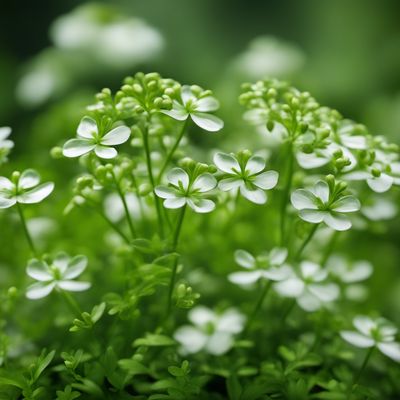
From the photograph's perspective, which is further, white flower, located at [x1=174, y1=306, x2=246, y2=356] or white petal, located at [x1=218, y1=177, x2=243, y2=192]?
white flower, located at [x1=174, y1=306, x2=246, y2=356]

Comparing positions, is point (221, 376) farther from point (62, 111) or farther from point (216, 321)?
point (62, 111)

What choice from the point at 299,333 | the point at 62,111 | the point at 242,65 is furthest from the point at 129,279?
the point at 242,65

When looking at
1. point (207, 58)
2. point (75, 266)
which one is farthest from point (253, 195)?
point (207, 58)

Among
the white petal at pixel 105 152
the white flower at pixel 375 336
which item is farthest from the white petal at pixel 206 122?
the white flower at pixel 375 336

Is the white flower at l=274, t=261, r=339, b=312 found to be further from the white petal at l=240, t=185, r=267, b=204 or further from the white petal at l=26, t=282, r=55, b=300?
the white petal at l=26, t=282, r=55, b=300

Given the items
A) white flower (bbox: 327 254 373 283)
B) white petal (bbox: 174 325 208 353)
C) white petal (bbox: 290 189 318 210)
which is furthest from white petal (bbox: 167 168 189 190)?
white flower (bbox: 327 254 373 283)

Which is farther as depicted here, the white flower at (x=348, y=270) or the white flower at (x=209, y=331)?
the white flower at (x=348, y=270)

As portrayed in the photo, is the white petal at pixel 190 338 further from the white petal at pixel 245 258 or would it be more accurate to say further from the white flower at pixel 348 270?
the white flower at pixel 348 270
